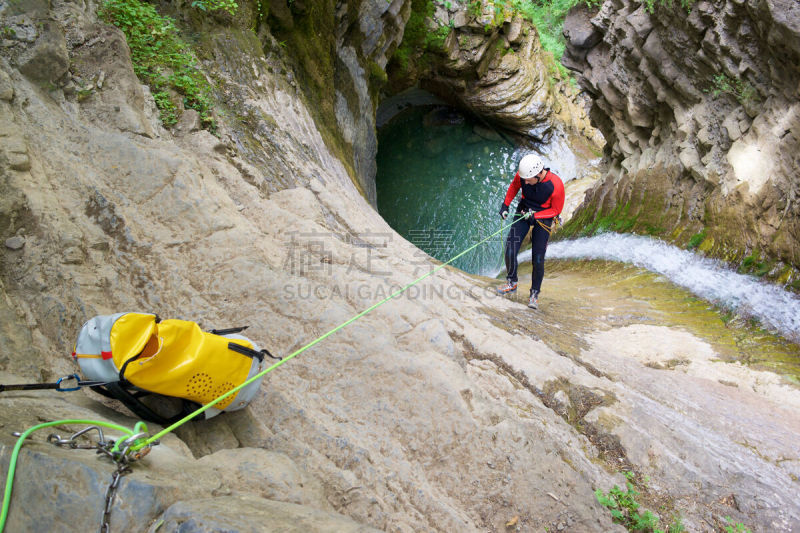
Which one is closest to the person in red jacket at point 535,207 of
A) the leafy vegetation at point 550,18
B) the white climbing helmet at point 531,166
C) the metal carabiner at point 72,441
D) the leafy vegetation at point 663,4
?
the white climbing helmet at point 531,166

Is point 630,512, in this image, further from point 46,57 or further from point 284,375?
point 46,57

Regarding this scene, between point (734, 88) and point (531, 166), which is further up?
point (734, 88)

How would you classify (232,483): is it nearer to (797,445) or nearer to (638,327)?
(797,445)

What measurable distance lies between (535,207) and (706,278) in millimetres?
3611

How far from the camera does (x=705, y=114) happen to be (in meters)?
7.82

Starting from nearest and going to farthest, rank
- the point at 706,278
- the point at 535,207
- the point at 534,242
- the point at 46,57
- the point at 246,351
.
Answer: the point at 246,351, the point at 46,57, the point at 535,207, the point at 534,242, the point at 706,278

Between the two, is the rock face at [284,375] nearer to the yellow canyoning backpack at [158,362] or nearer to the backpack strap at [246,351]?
the yellow canyoning backpack at [158,362]

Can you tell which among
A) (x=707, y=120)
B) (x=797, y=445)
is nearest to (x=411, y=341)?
(x=797, y=445)

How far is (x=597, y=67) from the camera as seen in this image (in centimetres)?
1066

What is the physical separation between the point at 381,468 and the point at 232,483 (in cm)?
92

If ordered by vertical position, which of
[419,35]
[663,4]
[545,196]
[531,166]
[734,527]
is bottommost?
[734,527]

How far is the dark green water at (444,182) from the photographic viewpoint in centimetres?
A: 1332

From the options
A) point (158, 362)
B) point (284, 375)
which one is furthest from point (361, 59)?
point (158, 362)

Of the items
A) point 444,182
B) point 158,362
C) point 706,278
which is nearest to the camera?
point 158,362
